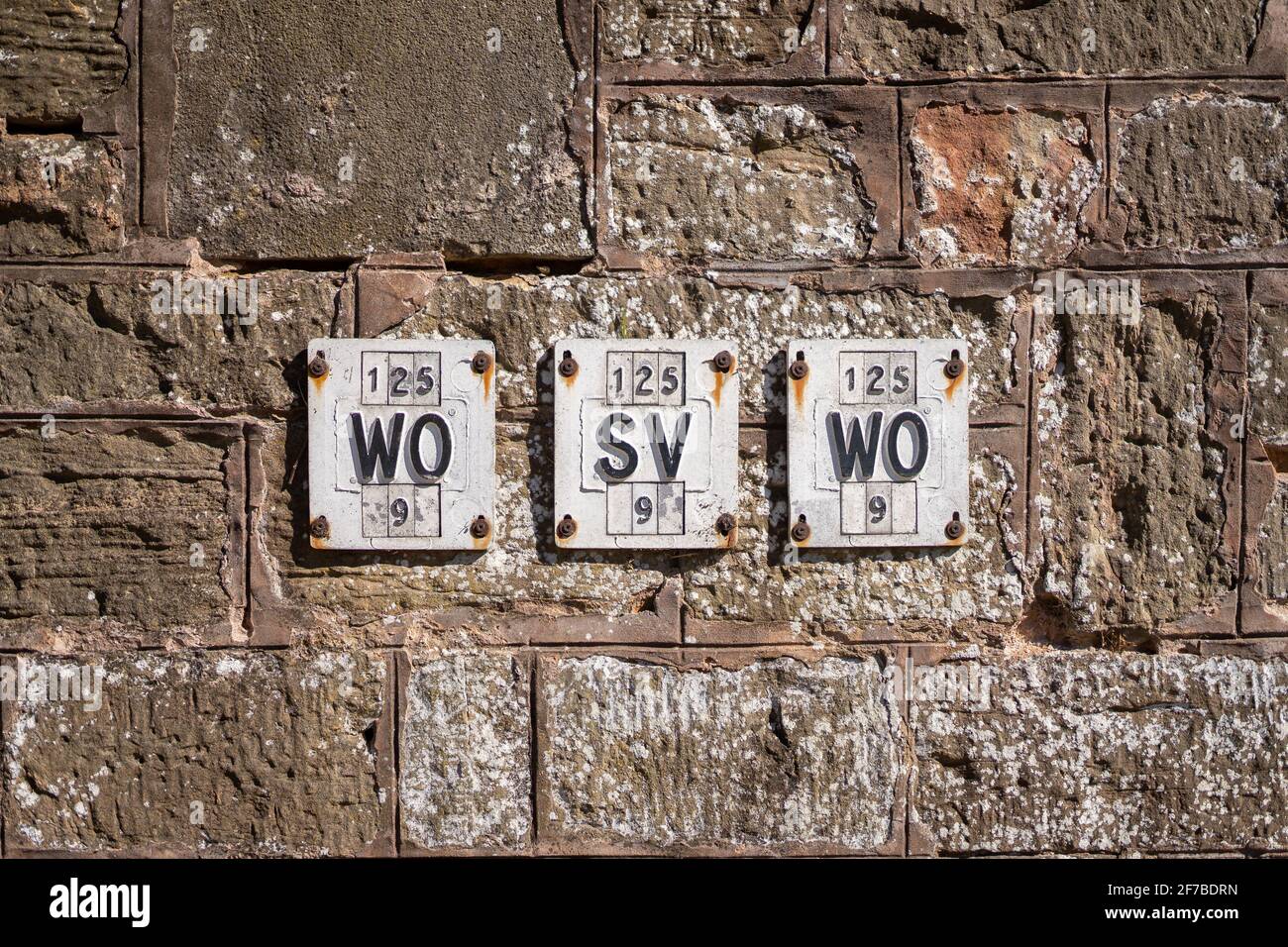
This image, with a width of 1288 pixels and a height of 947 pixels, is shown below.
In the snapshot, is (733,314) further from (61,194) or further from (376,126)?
(61,194)

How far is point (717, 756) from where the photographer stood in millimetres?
2180

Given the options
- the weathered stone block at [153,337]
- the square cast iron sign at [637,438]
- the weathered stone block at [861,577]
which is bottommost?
the weathered stone block at [861,577]

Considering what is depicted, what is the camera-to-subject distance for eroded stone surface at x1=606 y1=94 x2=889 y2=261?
7.16 feet

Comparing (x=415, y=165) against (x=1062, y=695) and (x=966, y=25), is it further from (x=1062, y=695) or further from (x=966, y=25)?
(x=1062, y=695)

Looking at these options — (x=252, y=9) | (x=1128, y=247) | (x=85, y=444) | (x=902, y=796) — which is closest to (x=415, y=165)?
(x=252, y=9)

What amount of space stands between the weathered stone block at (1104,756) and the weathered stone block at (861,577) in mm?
149

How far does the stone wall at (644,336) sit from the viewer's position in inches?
84.9

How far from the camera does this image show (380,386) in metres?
2.13

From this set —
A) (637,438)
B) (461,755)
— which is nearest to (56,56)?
(637,438)

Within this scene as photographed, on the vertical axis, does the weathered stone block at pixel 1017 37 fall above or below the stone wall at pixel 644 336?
above

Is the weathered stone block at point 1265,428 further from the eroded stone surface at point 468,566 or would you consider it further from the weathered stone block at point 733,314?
the eroded stone surface at point 468,566

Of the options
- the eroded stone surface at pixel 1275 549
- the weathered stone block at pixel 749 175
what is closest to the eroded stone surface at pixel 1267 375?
the eroded stone surface at pixel 1275 549

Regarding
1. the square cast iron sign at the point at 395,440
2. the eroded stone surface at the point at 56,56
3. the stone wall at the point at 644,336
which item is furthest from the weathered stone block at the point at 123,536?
the eroded stone surface at the point at 56,56

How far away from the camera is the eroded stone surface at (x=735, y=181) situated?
7.16ft
